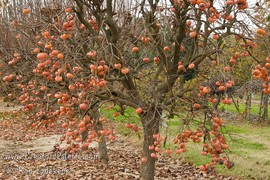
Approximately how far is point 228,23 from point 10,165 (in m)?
7.29

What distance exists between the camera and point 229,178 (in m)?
7.55

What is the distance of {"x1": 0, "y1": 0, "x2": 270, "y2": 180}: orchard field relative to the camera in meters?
3.99

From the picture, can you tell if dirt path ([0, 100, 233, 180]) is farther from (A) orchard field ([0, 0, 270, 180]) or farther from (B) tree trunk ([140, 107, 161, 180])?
(B) tree trunk ([140, 107, 161, 180])

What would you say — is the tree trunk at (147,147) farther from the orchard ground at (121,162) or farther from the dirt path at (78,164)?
the dirt path at (78,164)

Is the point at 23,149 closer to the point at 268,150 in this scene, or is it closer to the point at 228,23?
the point at 268,150

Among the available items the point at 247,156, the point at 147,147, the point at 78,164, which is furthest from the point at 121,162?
the point at 147,147

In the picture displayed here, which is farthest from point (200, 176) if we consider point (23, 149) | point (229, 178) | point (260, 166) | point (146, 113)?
point (23, 149)

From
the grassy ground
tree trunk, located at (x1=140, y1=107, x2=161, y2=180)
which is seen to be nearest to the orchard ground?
the grassy ground

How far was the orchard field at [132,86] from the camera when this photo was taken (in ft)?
13.1

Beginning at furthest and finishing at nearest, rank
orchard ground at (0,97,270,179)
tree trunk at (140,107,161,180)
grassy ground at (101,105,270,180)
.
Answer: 1. orchard ground at (0,97,270,179)
2. grassy ground at (101,105,270,180)
3. tree trunk at (140,107,161,180)

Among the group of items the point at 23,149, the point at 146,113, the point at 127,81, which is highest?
the point at 127,81

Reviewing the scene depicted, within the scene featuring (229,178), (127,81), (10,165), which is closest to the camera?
(127,81)

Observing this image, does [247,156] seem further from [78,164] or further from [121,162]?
[78,164]

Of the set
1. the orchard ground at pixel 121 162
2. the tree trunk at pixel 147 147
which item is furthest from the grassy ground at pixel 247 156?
the tree trunk at pixel 147 147
